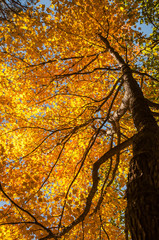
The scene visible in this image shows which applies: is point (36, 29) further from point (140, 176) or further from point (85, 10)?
point (140, 176)

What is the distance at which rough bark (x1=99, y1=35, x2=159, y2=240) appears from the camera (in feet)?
4.79

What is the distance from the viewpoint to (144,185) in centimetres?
173

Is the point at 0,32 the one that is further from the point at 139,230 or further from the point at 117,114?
the point at 139,230

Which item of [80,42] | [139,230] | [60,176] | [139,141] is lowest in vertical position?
[139,230]

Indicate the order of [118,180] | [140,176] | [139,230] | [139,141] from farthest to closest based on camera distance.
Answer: [118,180] < [139,141] < [140,176] < [139,230]

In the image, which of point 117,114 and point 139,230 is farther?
point 117,114

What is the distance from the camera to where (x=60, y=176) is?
6289mm

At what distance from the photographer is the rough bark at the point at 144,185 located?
146 cm

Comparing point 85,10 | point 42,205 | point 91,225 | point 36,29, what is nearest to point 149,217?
point 91,225

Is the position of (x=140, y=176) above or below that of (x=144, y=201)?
above

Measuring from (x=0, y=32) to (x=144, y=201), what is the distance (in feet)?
25.0

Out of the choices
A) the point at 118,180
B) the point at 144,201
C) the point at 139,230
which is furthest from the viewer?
the point at 118,180

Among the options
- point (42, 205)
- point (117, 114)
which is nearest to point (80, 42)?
point (117, 114)

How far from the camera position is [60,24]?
20.7 feet
